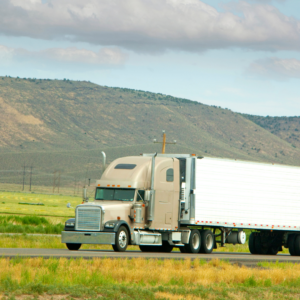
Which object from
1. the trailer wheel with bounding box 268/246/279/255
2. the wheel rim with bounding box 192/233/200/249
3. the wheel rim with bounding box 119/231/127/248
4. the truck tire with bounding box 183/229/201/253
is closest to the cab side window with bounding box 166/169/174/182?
the truck tire with bounding box 183/229/201/253

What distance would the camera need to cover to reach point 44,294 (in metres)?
11.6

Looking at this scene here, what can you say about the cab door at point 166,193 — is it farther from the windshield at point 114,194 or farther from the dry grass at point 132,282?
the dry grass at point 132,282

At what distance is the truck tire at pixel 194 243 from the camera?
85.5ft

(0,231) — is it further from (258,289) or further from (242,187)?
(258,289)

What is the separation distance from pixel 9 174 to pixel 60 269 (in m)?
144

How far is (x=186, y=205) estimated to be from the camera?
25938mm

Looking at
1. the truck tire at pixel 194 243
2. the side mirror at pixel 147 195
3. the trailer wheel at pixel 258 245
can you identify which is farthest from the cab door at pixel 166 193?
the trailer wheel at pixel 258 245

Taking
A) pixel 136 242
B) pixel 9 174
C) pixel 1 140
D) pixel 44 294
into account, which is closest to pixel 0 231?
pixel 136 242

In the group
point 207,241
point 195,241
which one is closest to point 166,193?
point 195,241

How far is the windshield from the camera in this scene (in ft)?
80.0

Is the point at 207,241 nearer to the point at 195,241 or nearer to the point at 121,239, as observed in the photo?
the point at 195,241

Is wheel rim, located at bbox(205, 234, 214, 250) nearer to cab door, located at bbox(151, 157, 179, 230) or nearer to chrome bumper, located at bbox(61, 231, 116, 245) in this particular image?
cab door, located at bbox(151, 157, 179, 230)

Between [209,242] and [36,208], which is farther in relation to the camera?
[36,208]

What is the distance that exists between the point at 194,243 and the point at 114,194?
438cm
